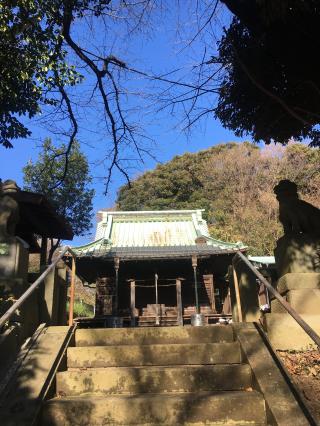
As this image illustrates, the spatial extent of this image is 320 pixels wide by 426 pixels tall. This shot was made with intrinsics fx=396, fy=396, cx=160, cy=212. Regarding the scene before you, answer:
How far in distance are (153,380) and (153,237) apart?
13.4m

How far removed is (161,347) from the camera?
4.01 metres

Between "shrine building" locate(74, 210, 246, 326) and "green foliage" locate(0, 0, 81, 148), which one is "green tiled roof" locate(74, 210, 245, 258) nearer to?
"shrine building" locate(74, 210, 246, 326)

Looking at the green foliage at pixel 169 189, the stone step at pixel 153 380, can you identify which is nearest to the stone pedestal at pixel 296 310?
the stone step at pixel 153 380

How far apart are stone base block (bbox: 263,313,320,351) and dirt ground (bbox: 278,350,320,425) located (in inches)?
3.4

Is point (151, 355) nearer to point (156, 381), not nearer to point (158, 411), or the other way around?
point (156, 381)

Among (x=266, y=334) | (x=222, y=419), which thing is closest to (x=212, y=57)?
(x=266, y=334)

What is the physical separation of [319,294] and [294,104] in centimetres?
222

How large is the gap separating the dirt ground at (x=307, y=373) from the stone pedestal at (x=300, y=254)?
94 centimetres

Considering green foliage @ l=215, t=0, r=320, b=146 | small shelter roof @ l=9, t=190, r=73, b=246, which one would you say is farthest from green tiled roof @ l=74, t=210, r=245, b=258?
green foliage @ l=215, t=0, r=320, b=146

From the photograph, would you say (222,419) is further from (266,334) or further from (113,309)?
(113,309)

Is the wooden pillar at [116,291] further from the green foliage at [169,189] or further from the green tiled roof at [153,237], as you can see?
the green foliage at [169,189]

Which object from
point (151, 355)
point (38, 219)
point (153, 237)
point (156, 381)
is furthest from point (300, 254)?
point (153, 237)

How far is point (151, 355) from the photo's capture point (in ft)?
13.0

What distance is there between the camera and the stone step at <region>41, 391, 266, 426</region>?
10.0 feet
